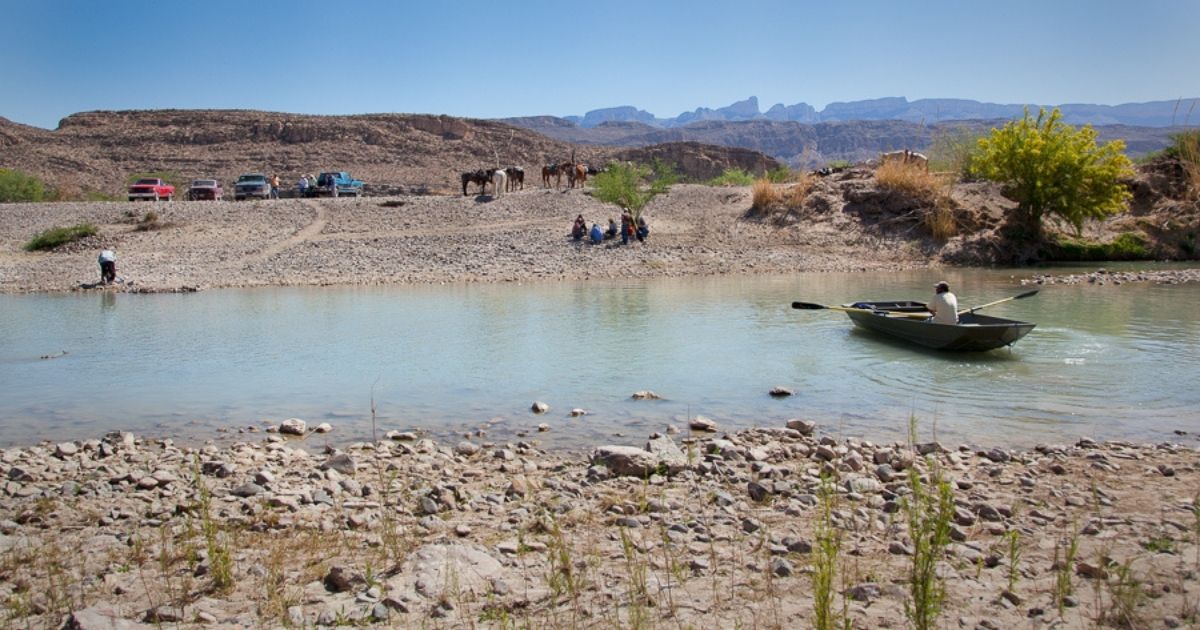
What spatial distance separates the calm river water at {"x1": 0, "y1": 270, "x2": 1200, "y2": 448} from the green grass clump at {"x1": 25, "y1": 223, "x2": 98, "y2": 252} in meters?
9.38

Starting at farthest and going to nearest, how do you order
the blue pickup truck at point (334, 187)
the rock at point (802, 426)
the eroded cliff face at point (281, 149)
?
the eroded cliff face at point (281, 149)
the blue pickup truck at point (334, 187)
the rock at point (802, 426)

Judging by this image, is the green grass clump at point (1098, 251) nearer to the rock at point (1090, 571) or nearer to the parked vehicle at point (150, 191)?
the rock at point (1090, 571)

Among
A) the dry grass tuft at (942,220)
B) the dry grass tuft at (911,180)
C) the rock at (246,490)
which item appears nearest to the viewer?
the rock at (246,490)

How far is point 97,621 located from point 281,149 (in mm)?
67258

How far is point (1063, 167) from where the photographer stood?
27.9 metres

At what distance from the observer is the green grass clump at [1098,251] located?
1152 inches

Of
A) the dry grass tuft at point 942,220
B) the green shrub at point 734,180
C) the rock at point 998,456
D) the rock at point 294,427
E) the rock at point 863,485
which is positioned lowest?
the rock at point 294,427

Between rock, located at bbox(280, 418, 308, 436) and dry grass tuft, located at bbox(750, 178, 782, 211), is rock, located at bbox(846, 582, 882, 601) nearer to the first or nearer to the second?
rock, located at bbox(280, 418, 308, 436)

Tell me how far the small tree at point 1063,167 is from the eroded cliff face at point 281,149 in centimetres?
3254

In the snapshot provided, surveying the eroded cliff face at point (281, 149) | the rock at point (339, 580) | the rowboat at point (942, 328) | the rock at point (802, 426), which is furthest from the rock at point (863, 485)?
the eroded cliff face at point (281, 149)

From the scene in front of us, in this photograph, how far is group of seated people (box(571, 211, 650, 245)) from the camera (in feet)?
97.3

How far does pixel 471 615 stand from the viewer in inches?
185

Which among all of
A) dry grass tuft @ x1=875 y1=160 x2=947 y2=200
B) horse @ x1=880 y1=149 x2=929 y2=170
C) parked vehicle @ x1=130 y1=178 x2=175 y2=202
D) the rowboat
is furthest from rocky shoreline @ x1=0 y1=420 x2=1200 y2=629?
parked vehicle @ x1=130 y1=178 x2=175 y2=202

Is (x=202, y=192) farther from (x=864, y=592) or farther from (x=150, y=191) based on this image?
(x=864, y=592)
